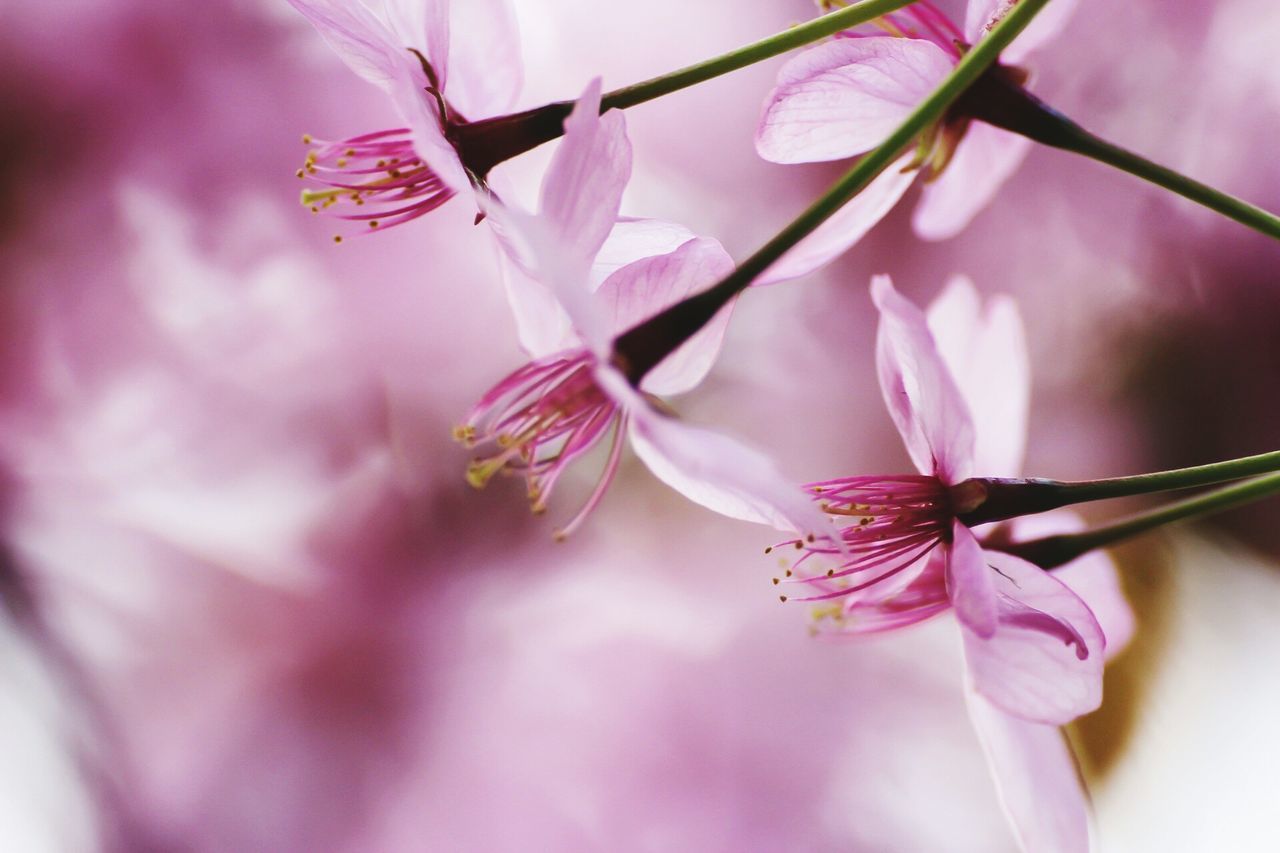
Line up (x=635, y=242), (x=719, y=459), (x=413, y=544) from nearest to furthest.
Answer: (x=719, y=459) < (x=635, y=242) < (x=413, y=544)

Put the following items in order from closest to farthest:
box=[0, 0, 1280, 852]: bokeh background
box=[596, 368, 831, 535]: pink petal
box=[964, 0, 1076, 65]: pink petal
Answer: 1. box=[596, 368, 831, 535]: pink petal
2. box=[964, 0, 1076, 65]: pink petal
3. box=[0, 0, 1280, 852]: bokeh background

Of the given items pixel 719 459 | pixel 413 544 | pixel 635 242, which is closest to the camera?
pixel 719 459

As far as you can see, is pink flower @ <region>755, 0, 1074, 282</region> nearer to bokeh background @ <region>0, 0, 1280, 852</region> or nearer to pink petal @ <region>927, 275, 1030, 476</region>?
pink petal @ <region>927, 275, 1030, 476</region>

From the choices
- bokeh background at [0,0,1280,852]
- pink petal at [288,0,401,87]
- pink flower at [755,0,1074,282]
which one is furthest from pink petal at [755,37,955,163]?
bokeh background at [0,0,1280,852]

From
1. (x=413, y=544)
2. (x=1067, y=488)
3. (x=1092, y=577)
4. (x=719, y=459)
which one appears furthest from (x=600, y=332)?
(x=413, y=544)

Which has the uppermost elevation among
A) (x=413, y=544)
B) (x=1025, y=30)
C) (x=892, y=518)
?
(x=1025, y=30)

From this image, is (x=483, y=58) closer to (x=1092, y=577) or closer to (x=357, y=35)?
(x=357, y=35)
